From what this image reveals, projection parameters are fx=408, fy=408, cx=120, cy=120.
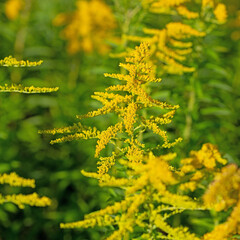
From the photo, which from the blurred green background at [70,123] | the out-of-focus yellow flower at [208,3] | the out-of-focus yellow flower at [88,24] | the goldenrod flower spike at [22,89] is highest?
the out-of-focus yellow flower at [208,3]

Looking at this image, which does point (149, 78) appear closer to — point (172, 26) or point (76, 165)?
point (172, 26)

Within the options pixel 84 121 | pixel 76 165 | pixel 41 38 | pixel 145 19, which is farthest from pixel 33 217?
pixel 41 38

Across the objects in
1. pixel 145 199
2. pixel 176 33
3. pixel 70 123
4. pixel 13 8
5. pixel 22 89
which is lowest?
pixel 70 123

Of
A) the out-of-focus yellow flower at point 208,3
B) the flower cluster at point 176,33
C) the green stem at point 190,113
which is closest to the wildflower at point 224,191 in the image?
the flower cluster at point 176,33

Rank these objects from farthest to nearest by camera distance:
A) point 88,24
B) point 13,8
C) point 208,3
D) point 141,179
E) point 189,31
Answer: point 13,8
point 88,24
point 208,3
point 189,31
point 141,179

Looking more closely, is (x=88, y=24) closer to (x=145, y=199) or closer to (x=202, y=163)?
(x=202, y=163)

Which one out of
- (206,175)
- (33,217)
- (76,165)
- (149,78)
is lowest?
(33,217)

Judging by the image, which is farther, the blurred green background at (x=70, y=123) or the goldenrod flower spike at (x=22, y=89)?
the blurred green background at (x=70, y=123)

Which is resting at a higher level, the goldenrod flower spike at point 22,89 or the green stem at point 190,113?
the goldenrod flower spike at point 22,89

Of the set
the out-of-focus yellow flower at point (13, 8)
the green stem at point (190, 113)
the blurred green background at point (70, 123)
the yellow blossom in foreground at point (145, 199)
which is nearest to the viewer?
the yellow blossom in foreground at point (145, 199)

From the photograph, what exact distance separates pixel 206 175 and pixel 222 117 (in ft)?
8.63

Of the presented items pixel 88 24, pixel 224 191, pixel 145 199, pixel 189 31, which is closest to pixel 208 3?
pixel 189 31

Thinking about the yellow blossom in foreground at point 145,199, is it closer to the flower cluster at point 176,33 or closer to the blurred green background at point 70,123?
the flower cluster at point 176,33

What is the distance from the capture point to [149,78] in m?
1.75
